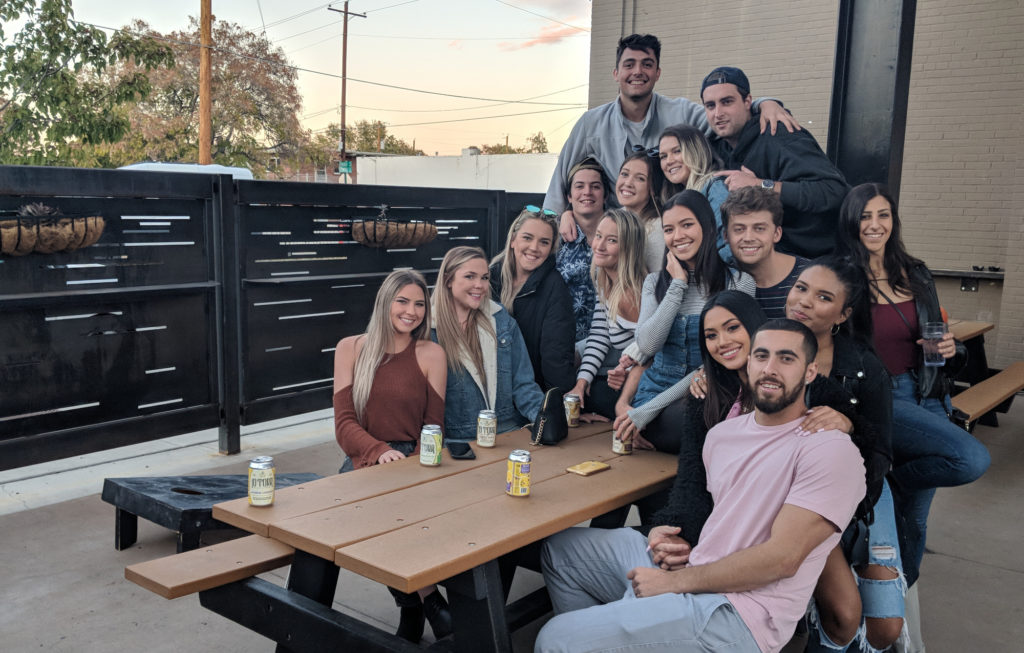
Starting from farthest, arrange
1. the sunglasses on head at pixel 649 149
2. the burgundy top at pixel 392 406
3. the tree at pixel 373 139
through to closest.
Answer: the tree at pixel 373 139
the sunglasses on head at pixel 649 149
the burgundy top at pixel 392 406

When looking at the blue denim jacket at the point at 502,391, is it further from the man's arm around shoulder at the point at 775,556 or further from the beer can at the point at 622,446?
the man's arm around shoulder at the point at 775,556

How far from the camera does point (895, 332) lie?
3.27m

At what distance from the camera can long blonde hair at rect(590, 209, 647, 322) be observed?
380 centimetres

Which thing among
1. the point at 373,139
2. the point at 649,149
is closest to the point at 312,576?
the point at 649,149

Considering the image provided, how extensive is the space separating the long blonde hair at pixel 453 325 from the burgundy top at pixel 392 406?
215mm

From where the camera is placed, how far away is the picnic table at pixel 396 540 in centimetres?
225

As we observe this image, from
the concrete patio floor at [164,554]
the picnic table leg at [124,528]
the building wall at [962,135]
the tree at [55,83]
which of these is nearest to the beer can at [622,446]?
the concrete patio floor at [164,554]

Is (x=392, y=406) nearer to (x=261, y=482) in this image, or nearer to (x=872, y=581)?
(x=261, y=482)

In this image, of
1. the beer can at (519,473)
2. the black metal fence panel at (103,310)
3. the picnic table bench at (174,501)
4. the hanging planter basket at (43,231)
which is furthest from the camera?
the black metal fence panel at (103,310)

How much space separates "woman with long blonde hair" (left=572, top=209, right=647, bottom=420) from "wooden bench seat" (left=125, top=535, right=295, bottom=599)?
1719 millimetres

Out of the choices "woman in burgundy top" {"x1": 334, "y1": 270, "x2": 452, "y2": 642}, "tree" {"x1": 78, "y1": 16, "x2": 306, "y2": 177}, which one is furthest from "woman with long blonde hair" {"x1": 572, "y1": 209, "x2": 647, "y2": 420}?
"tree" {"x1": 78, "y1": 16, "x2": 306, "y2": 177}

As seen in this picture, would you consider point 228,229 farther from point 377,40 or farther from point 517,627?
point 377,40

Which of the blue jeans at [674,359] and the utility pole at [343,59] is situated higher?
the utility pole at [343,59]

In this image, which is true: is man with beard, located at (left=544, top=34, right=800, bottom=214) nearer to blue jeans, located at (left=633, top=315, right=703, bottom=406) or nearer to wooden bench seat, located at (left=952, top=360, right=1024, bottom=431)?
blue jeans, located at (left=633, top=315, right=703, bottom=406)
